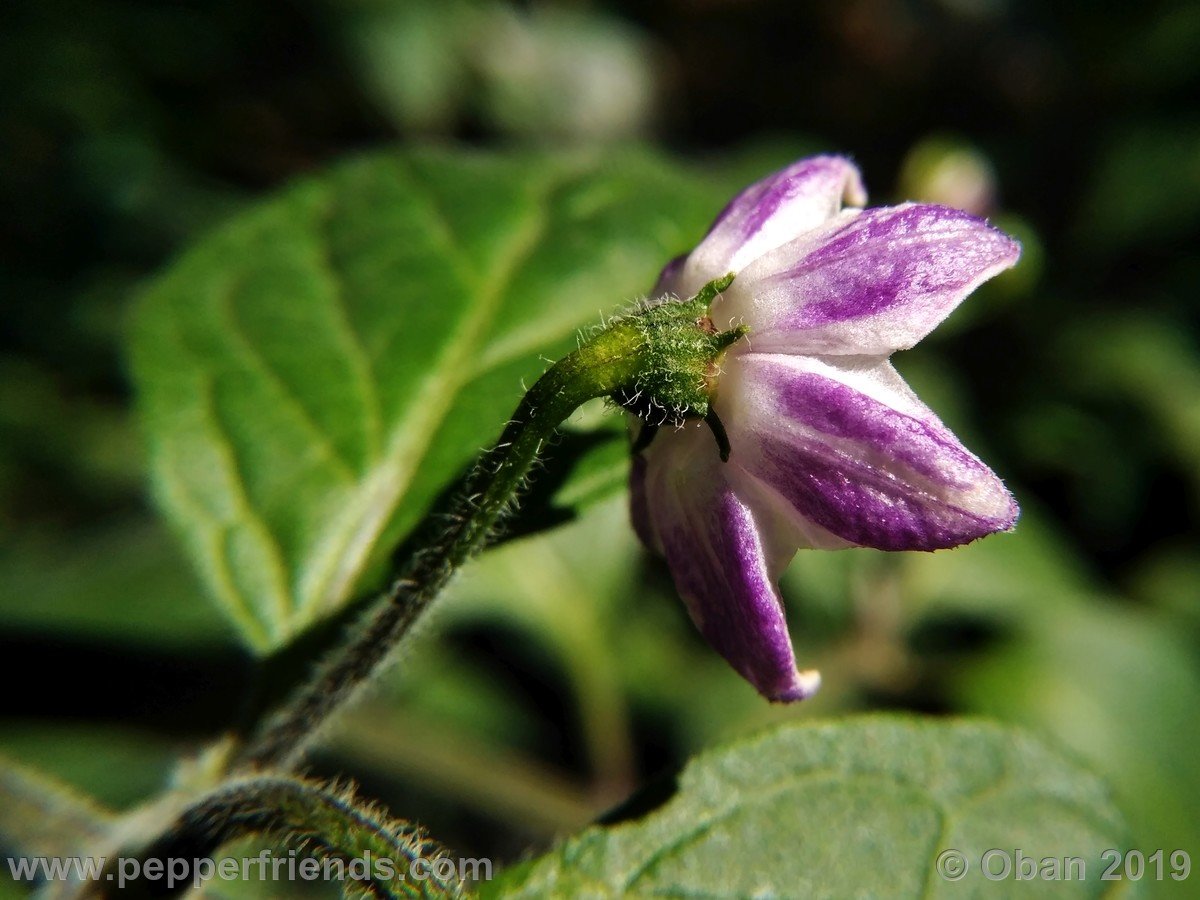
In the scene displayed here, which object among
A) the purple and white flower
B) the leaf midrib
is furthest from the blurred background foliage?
the purple and white flower

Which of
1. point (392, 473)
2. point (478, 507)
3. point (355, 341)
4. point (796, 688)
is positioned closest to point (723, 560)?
point (796, 688)

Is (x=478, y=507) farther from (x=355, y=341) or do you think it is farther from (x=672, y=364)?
(x=355, y=341)

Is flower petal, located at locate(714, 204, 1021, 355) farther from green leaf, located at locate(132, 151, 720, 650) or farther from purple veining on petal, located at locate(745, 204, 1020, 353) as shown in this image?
green leaf, located at locate(132, 151, 720, 650)

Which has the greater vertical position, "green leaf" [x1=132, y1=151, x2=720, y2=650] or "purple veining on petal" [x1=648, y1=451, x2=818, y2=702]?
"purple veining on petal" [x1=648, y1=451, x2=818, y2=702]

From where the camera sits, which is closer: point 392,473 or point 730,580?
point 730,580

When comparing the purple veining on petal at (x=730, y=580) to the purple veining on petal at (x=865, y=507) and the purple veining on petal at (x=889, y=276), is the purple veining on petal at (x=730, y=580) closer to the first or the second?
the purple veining on petal at (x=865, y=507)

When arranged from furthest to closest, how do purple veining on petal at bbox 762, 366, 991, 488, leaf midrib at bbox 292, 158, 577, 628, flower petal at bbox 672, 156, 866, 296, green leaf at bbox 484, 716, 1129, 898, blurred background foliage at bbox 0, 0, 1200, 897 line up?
blurred background foliage at bbox 0, 0, 1200, 897, leaf midrib at bbox 292, 158, 577, 628, green leaf at bbox 484, 716, 1129, 898, flower petal at bbox 672, 156, 866, 296, purple veining on petal at bbox 762, 366, 991, 488
